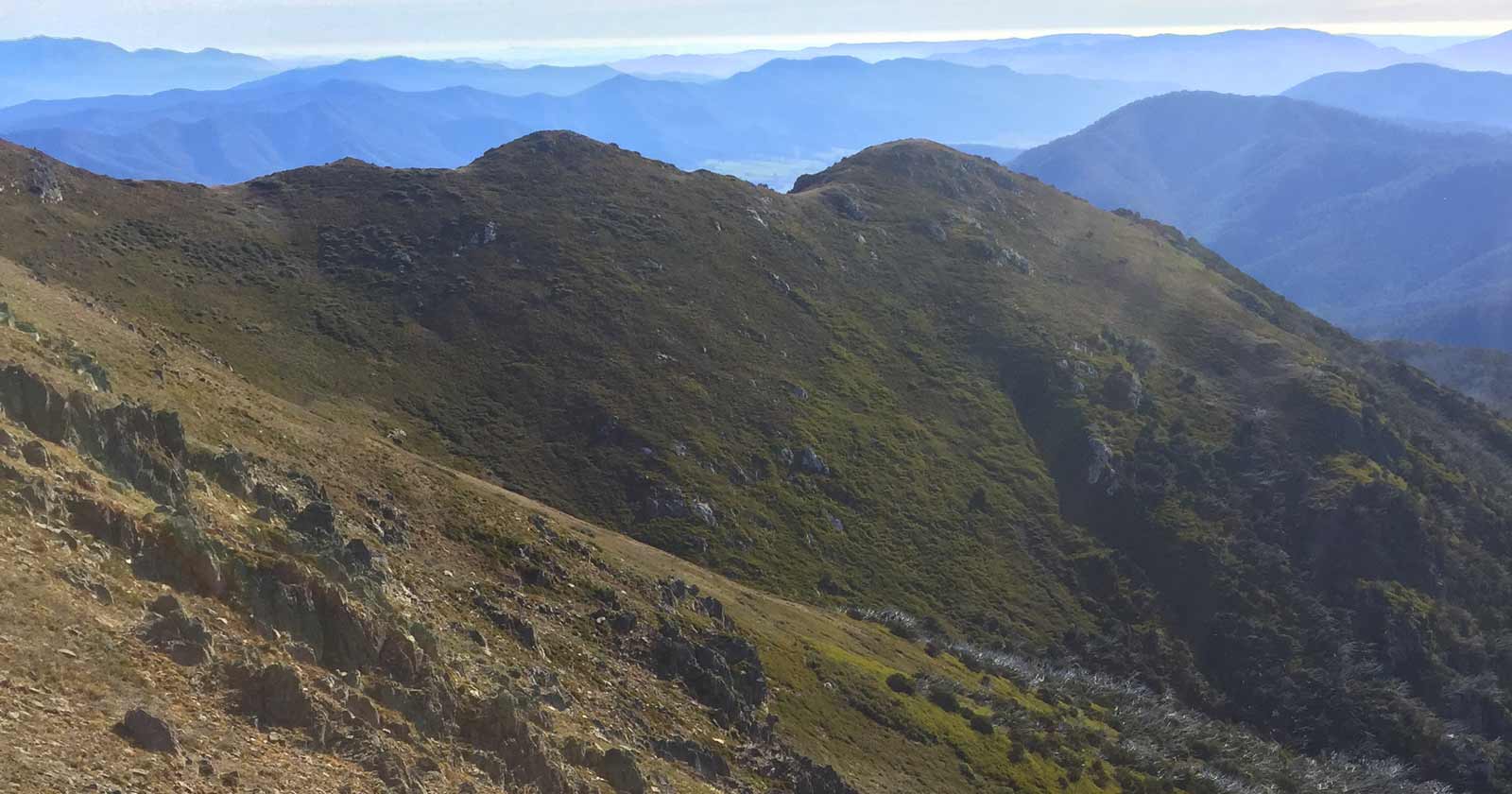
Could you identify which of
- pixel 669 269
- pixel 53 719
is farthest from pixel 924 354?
pixel 53 719

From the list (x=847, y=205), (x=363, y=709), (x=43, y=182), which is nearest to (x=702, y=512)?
(x=363, y=709)

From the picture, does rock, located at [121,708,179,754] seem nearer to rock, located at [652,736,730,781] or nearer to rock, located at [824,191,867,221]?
rock, located at [652,736,730,781]

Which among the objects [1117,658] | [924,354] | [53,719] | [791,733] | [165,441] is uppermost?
[924,354]

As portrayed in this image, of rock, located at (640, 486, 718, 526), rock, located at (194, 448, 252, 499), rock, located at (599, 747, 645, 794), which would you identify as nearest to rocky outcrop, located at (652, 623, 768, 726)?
rock, located at (599, 747, 645, 794)

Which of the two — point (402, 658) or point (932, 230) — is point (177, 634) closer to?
point (402, 658)

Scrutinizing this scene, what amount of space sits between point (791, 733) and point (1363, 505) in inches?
3811

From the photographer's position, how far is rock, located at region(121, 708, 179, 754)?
697 inches

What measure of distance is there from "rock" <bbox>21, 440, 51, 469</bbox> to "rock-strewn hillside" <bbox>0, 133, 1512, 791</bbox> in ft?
2.61

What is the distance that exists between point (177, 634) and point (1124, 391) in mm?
126482

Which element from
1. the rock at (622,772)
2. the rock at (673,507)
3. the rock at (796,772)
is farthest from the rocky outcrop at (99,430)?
the rock at (673,507)

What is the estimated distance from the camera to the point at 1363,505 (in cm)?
11100

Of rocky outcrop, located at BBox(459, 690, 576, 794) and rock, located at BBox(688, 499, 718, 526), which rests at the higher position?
rocky outcrop, located at BBox(459, 690, 576, 794)

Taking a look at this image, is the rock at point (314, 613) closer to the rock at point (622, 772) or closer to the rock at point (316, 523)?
the rock at point (316, 523)

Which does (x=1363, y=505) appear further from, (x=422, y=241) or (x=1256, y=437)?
(x=422, y=241)
